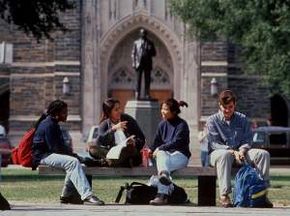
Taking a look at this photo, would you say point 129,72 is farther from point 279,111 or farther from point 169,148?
point 169,148

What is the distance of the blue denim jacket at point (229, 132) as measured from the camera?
11.5 metres

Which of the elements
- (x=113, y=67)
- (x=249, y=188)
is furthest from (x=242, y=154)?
(x=113, y=67)

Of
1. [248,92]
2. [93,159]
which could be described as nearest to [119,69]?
[248,92]

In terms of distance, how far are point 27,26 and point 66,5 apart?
1378 millimetres

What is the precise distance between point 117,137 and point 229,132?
149cm

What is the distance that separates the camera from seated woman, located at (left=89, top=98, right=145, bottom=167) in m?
11.6

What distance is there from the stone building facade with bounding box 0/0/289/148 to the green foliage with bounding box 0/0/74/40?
36.1 feet

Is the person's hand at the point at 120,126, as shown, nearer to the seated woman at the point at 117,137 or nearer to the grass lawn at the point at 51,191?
the seated woman at the point at 117,137

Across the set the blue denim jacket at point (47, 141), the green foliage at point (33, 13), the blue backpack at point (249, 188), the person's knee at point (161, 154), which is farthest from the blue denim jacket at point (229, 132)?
the green foliage at point (33, 13)

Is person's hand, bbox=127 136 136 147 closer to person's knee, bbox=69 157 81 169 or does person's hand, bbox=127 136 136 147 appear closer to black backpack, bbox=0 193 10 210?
person's knee, bbox=69 157 81 169

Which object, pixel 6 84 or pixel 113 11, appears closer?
pixel 113 11

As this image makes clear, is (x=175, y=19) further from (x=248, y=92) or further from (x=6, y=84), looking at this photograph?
(x=6, y=84)

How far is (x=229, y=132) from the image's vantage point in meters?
11.5

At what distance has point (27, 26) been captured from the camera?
1043 inches
